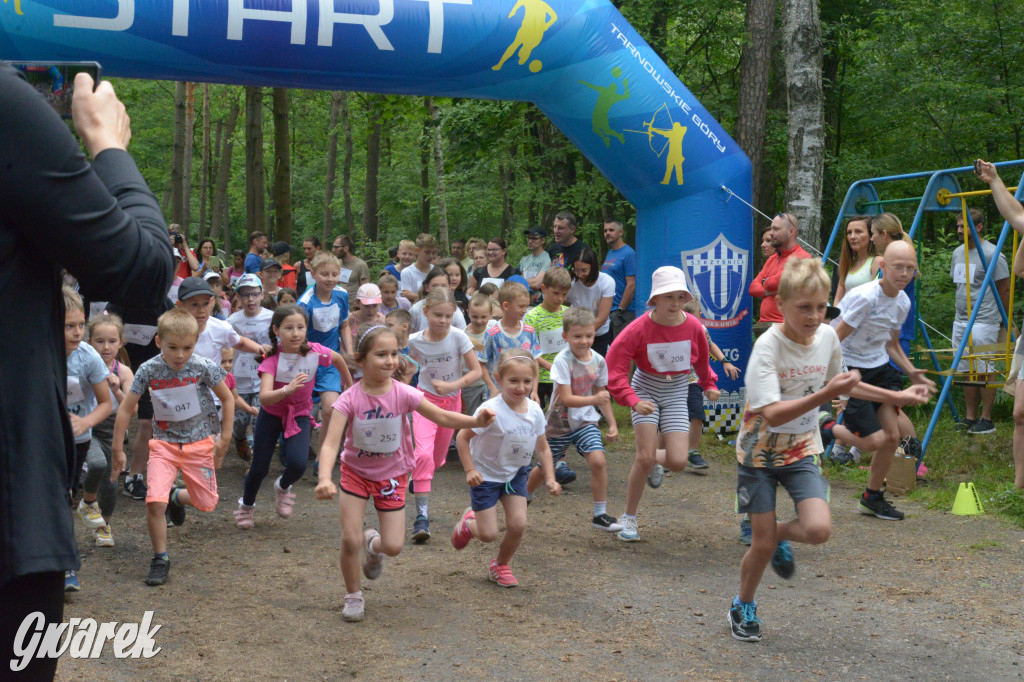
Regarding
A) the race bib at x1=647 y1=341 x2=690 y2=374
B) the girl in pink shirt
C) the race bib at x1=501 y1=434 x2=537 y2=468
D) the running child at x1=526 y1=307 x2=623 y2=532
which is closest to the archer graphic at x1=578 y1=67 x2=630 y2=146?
the running child at x1=526 y1=307 x2=623 y2=532

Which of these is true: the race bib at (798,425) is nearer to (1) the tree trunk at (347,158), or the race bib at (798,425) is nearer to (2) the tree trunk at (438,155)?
(2) the tree trunk at (438,155)

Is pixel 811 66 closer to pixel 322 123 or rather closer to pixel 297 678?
pixel 297 678

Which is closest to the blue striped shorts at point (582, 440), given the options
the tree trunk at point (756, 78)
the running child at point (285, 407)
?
the running child at point (285, 407)

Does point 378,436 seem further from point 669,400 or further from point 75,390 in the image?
point 669,400

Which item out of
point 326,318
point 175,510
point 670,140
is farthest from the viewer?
point 670,140

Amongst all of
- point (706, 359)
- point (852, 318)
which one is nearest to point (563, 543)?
point (706, 359)

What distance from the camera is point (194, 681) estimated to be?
437 cm

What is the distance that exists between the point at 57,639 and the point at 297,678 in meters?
2.76

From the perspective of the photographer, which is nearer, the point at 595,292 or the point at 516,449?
the point at 516,449

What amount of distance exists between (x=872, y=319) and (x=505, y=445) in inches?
131

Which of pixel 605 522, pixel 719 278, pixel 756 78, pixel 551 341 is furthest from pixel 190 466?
pixel 756 78

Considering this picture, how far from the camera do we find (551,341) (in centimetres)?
907

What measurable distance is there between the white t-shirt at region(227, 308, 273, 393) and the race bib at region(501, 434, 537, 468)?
386 centimetres

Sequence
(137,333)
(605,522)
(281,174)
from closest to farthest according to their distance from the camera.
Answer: (605,522) → (137,333) → (281,174)
